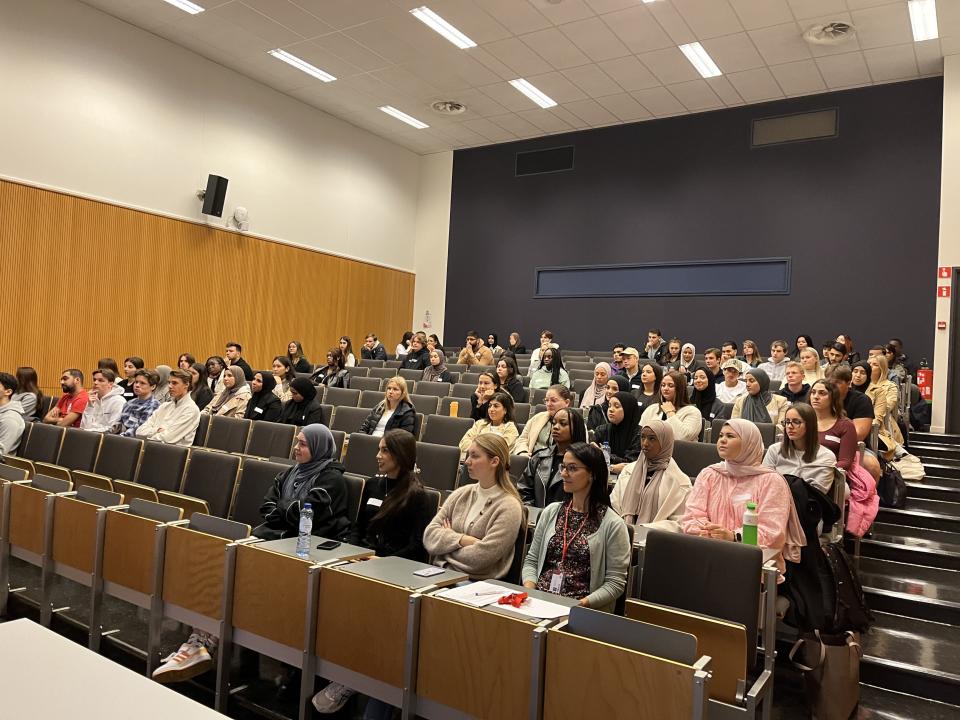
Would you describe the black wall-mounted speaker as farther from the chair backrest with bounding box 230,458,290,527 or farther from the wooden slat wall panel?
the chair backrest with bounding box 230,458,290,527

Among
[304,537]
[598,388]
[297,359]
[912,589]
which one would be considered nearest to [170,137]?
[297,359]

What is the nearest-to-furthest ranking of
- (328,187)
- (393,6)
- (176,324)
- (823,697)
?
(823,697), (393,6), (176,324), (328,187)

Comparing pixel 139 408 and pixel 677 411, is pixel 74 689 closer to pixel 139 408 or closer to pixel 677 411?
pixel 677 411

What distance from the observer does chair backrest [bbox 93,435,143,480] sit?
4.86m

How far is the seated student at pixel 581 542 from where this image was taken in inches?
107

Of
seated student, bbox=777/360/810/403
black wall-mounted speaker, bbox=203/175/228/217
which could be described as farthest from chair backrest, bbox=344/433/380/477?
black wall-mounted speaker, bbox=203/175/228/217

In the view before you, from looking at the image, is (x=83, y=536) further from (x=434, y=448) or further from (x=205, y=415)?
(x=205, y=415)

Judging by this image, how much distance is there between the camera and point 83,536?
352 cm

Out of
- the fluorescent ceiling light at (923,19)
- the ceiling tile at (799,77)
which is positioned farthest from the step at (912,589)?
the ceiling tile at (799,77)

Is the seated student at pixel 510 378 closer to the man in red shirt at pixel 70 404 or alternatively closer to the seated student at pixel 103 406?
the seated student at pixel 103 406

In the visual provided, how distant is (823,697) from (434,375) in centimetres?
636

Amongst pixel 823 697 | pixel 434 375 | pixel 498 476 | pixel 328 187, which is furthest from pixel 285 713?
pixel 328 187

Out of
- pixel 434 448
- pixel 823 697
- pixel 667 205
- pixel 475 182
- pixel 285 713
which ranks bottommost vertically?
pixel 285 713

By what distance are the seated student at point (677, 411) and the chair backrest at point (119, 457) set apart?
3577mm
